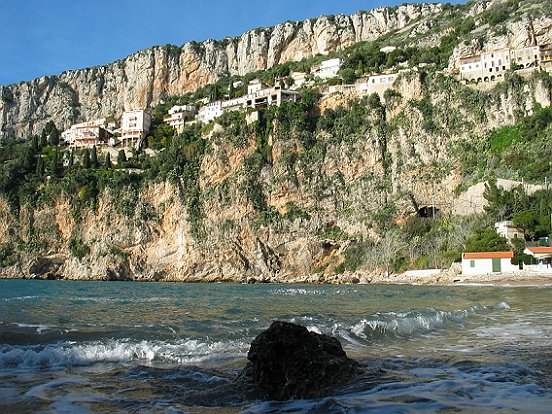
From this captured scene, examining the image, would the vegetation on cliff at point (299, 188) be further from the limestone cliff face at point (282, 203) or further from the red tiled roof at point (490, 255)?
A: the red tiled roof at point (490, 255)

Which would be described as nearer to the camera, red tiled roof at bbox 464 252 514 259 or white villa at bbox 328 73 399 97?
red tiled roof at bbox 464 252 514 259

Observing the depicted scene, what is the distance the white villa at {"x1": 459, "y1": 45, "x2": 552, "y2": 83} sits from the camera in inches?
2398

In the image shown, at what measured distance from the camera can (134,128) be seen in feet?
273

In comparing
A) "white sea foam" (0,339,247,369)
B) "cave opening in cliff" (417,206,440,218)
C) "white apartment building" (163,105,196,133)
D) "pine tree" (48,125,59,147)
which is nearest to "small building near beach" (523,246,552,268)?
"cave opening in cliff" (417,206,440,218)

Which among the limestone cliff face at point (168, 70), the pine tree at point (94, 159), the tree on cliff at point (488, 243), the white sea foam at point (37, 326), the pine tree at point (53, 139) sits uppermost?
the limestone cliff face at point (168, 70)

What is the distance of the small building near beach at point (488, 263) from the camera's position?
134ft

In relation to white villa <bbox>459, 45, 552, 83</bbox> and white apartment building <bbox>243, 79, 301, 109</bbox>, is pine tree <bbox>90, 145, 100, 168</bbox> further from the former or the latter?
white villa <bbox>459, 45, 552, 83</bbox>

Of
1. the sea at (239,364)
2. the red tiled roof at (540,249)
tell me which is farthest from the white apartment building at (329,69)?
the sea at (239,364)

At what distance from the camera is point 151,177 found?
67125 mm

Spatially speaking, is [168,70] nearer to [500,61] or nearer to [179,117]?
[179,117]

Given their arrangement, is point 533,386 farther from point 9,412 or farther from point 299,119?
point 299,119

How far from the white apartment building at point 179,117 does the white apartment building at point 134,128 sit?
13.3 feet

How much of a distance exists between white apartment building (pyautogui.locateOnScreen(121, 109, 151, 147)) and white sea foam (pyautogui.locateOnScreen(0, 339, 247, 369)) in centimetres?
7595

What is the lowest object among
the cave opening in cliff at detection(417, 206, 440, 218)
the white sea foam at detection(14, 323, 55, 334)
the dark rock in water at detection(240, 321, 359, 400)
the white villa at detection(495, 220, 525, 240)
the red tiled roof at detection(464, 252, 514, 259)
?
the white sea foam at detection(14, 323, 55, 334)
